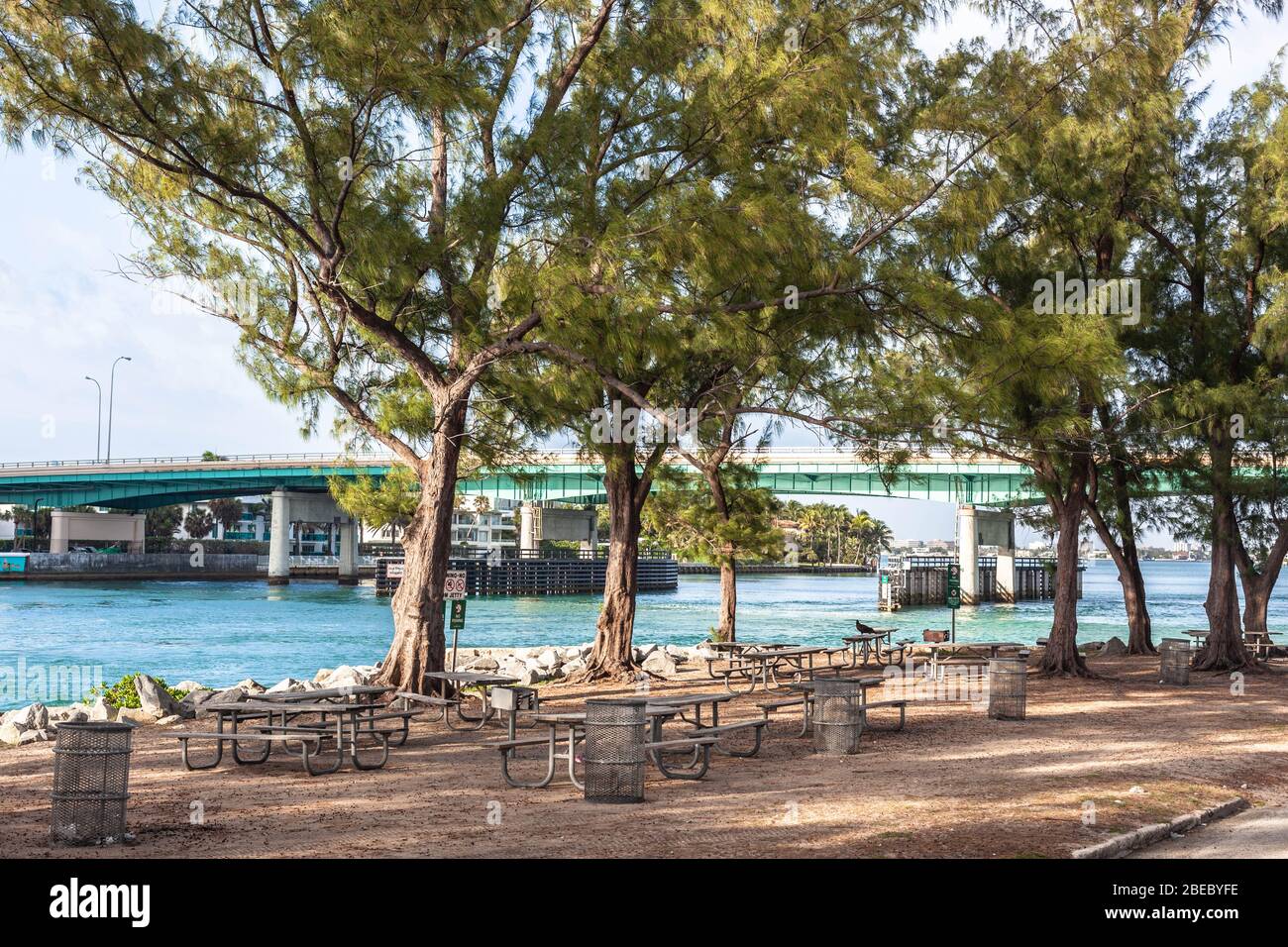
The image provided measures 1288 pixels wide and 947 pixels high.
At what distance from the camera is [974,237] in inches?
561

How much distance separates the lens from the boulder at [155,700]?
14.9 metres

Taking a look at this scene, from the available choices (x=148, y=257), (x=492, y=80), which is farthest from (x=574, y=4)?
(x=148, y=257)

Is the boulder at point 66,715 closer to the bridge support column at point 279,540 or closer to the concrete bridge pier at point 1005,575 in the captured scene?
the bridge support column at point 279,540

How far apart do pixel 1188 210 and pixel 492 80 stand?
14.7 meters

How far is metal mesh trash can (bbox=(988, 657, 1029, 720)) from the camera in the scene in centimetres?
1459

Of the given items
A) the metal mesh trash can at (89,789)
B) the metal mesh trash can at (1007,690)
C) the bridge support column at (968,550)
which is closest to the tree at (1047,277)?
the metal mesh trash can at (1007,690)

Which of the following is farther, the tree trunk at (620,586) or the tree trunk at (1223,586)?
the tree trunk at (1223,586)

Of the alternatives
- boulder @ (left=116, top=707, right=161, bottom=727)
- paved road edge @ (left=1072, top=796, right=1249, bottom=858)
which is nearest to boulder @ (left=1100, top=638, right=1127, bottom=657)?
paved road edge @ (left=1072, top=796, right=1249, bottom=858)

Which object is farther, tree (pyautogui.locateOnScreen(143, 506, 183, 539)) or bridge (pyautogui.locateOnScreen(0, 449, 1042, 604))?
tree (pyautogui.locateOnScreen(143, 506, 183, 539))

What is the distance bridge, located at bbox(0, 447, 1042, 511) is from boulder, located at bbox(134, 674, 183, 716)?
39.3 metres

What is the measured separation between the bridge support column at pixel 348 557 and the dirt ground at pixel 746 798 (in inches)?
3138

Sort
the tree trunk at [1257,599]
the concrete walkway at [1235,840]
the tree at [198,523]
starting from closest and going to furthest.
A: the concrete walkway at [1235,840] < the tree trunk at [1257,599] < the tree at [198,523]

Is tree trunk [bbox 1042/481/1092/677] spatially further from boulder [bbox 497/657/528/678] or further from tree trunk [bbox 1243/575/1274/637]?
boulder [bbox 497/657/528/678]
